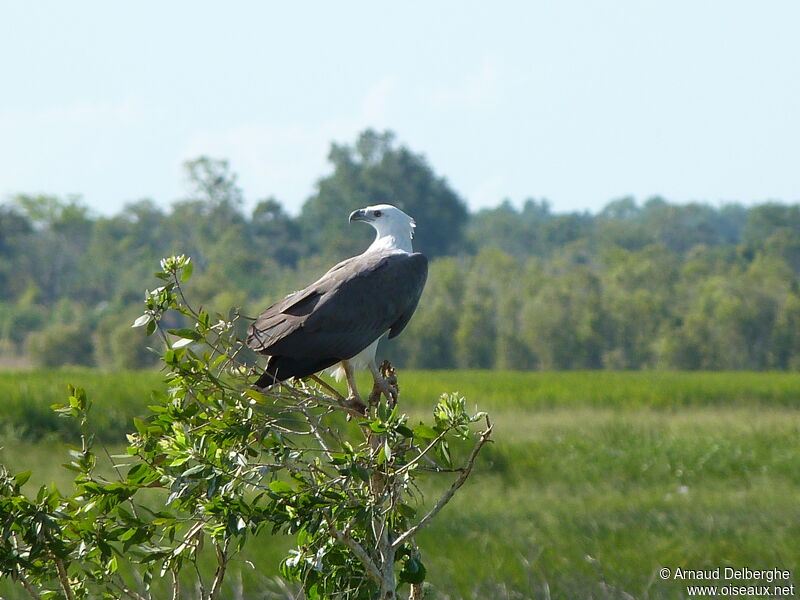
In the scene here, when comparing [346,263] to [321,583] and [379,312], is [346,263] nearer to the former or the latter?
[379,312]

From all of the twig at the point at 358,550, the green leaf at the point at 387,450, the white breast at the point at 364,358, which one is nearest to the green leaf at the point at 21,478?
the twig at the point at 358,550

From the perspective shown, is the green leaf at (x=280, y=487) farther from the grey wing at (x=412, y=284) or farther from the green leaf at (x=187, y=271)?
the grey wing at (x=412, y=284)

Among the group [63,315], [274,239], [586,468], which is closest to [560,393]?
[586,468]

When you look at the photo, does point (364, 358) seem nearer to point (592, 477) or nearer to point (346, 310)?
point (346, 310)

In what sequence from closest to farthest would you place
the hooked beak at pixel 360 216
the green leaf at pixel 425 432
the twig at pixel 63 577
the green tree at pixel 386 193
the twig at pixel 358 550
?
the green leaf at pixel 425 432 → the twig at pixel 358 550 → the twig at pixel 63 577 → the hooked beak at pixel 360 216 → the green tree at pixel 386 193

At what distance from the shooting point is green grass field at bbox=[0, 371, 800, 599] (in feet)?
29.0

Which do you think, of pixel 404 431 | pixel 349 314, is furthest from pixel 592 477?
pixel 404 431

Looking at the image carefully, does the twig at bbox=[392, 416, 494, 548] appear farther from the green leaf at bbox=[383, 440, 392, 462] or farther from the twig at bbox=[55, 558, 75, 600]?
the twig at bbox=[55, 558, 75, 600]

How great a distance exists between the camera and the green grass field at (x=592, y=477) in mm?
8844

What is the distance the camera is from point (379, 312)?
5098mm

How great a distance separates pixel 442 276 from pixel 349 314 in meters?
45.2

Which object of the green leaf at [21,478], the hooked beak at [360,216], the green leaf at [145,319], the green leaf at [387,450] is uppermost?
the hooked beak at [360,216]

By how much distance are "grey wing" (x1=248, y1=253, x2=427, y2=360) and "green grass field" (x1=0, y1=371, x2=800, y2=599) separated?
80cm

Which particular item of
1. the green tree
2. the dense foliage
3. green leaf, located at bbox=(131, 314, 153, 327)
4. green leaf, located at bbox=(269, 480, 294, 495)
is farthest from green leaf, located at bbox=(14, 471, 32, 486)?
the green tree
